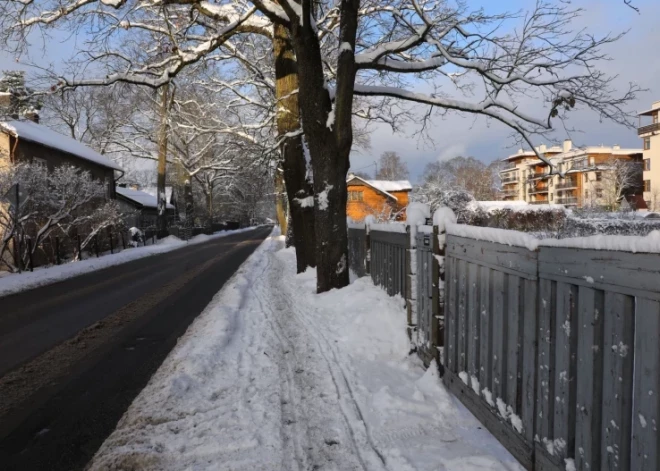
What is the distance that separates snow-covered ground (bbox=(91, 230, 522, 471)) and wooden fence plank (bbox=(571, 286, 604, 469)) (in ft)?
2.62

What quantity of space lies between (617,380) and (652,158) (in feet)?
219

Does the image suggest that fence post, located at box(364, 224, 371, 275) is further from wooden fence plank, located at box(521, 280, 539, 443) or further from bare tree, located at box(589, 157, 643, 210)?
bare tree, located at box(589, 157, 643, 210)

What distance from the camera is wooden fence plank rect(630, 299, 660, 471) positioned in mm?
1751

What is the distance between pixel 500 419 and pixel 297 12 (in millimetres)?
7544

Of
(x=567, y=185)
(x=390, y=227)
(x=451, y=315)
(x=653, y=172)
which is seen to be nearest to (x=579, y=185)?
(x=567, y=185)

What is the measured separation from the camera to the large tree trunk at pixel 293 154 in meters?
11.6

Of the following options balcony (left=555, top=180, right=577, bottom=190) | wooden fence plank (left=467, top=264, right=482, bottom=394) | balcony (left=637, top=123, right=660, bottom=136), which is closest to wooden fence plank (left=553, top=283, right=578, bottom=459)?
wooden fence plank (left=467, top=264, right=482, bottom=394)

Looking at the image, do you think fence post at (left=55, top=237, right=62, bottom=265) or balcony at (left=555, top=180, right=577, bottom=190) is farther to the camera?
balcony at (left=555, top=180, right=577, bottom=190)

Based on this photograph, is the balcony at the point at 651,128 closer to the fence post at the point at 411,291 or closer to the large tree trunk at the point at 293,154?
the large tree trunk at the point at 293,154

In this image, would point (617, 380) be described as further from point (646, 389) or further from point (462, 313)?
point (462, 313)

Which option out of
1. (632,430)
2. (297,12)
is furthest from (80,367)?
(297,12)

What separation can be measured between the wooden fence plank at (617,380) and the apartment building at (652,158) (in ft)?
198

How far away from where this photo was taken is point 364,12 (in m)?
12.3

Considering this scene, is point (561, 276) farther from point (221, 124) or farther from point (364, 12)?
point (221, 124)
